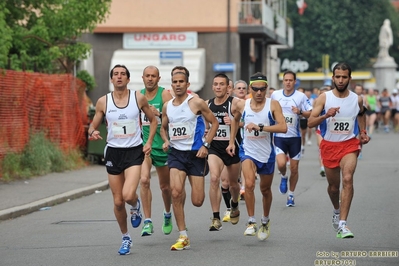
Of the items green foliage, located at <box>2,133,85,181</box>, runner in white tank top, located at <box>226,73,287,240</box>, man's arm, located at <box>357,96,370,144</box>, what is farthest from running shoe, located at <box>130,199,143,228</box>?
green foliage, located at <box>2,133,85,181</box>

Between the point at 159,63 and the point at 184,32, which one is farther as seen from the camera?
the point at 184,32

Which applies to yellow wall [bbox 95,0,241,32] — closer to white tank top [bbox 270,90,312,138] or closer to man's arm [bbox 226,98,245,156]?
white tank top [bbox 270,90,312,138]

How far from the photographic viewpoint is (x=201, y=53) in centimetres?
3800

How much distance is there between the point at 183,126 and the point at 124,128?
0.82m

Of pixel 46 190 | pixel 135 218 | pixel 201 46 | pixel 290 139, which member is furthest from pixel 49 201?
pixel 201 46

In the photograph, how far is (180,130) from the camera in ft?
34.9

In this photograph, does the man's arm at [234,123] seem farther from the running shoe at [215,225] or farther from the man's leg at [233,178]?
the running shoe at [215,225]

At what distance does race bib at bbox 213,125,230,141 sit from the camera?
39.7ft

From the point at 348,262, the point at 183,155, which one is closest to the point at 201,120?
the point at 183,155

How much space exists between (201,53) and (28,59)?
16.4m

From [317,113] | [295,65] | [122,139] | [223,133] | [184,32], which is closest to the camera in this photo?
[122,139]

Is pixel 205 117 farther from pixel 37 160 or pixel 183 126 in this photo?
pixel 37 160

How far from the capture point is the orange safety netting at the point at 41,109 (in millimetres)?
18844

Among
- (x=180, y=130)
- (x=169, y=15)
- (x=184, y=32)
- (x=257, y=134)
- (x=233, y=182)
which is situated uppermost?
(x=169, y=15)
